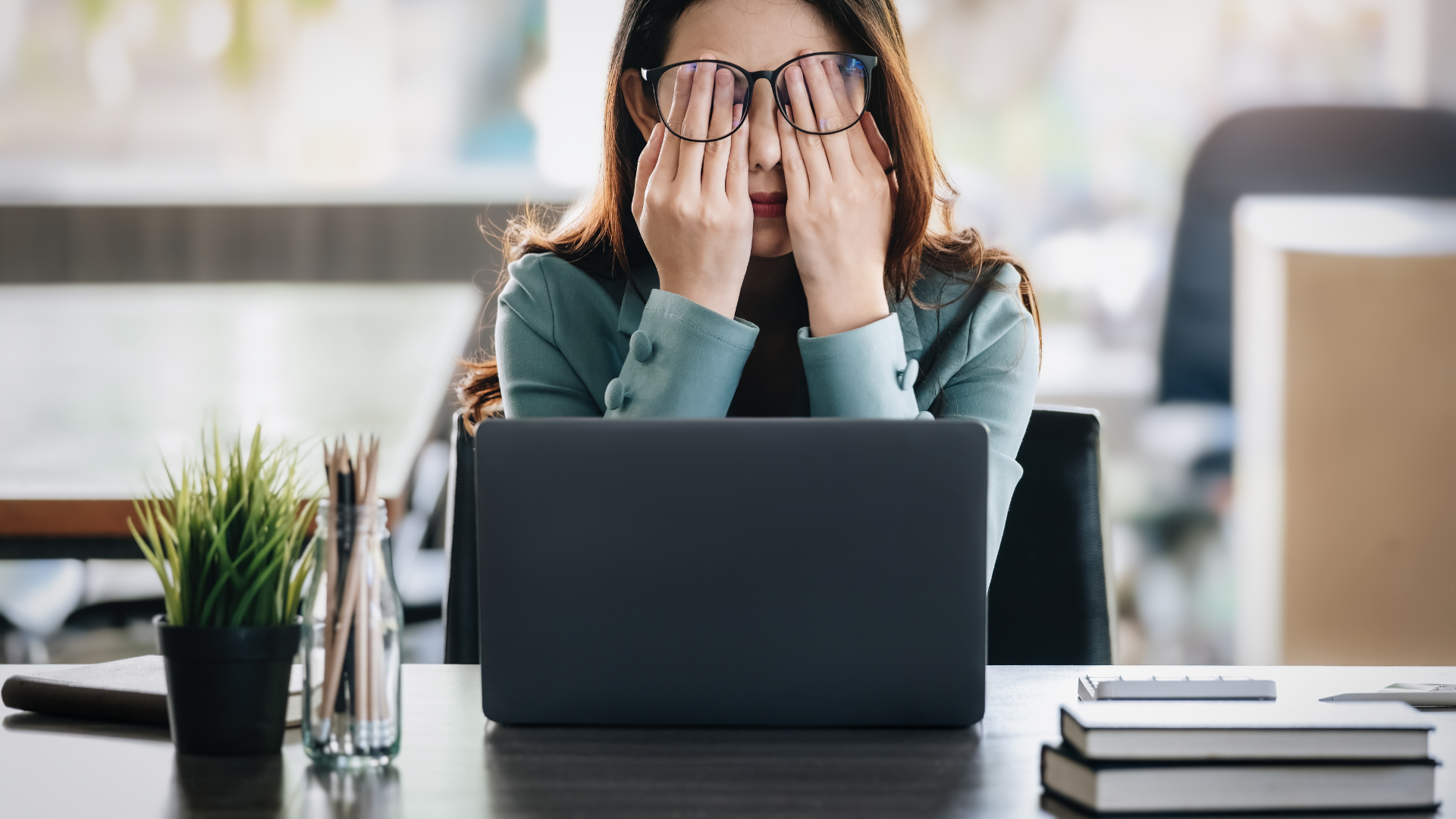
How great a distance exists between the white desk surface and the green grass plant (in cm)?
183

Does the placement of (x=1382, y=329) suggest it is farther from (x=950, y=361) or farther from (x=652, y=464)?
(x=652, y=464)

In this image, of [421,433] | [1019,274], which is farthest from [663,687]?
[421,433]

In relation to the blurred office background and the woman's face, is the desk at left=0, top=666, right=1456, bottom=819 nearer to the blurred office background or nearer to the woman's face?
the woman's face

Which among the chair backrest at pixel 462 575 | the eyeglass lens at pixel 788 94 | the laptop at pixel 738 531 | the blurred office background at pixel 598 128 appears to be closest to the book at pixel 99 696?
the laptop at pixel 738 531

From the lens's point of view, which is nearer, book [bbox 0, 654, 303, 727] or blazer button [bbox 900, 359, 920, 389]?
book [bbox 0, 654, 303, 727]

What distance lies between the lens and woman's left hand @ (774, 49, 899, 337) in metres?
1.12

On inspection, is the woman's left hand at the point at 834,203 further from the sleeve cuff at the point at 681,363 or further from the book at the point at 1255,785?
the book at the point at 1255,785

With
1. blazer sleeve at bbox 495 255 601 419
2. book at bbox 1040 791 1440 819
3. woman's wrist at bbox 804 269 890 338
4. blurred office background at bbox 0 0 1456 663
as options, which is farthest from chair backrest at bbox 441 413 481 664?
blurred office background at bbox 0 0 1456 663

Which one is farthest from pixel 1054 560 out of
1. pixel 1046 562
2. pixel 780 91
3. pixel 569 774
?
pixel 569 774

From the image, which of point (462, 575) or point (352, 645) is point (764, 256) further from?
point (352, 645)

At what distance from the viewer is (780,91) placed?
3.69 ft

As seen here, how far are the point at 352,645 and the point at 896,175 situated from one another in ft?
2.65

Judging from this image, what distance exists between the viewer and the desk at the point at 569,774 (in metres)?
0.55

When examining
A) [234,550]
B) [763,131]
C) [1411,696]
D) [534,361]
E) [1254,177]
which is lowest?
[1411,696]
